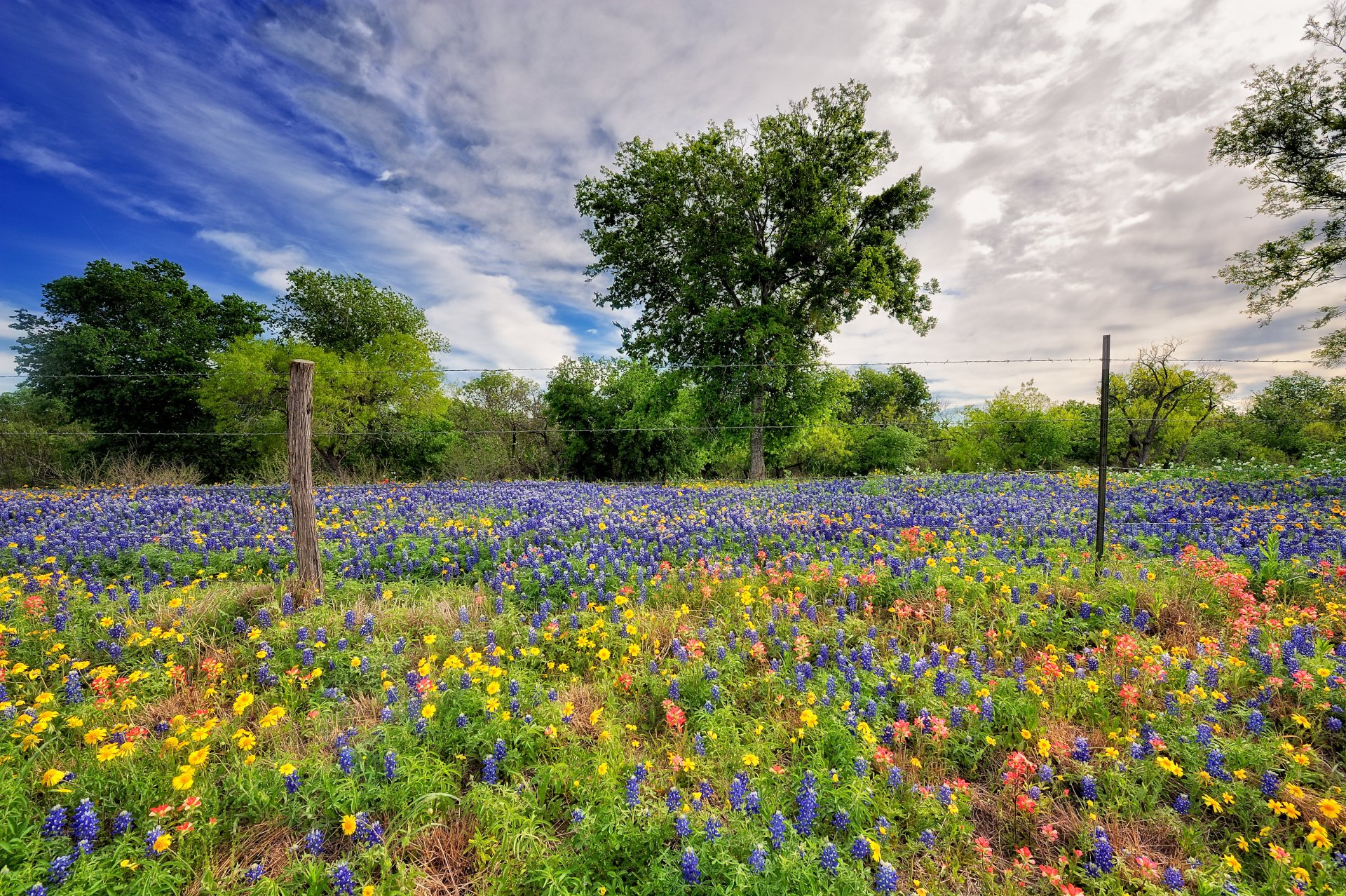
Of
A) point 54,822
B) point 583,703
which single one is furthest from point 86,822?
point 583,703

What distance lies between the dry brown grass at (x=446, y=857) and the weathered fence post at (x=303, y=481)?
12.0ft

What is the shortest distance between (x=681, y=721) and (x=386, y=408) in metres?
27.5

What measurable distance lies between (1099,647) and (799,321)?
17113 mm

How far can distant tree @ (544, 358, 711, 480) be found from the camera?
23375 millimetres

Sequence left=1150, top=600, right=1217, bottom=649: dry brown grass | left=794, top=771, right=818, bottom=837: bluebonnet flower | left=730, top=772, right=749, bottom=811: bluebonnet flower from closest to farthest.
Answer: left=794, top=771, right=818, bottom=837: bluebonnet flower, left=730, top=772, right=749, bottom=811: bluebonnet flower, left=1150, top=600, right=1217, bottom=649: dry brown grass

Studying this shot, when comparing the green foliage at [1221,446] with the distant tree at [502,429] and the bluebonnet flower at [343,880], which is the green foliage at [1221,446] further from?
the bluebonnet flower at [343,880]

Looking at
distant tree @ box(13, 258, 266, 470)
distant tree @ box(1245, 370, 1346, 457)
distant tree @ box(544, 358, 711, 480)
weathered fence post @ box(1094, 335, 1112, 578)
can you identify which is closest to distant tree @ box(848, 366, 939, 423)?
distant tree @ box(1245, 370, 1346, 457)

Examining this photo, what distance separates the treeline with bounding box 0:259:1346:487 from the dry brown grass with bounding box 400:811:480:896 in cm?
1736

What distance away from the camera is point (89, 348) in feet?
79.8

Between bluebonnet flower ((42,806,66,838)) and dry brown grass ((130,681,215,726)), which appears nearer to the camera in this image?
bluebonnet flower ((42,806,66,838))

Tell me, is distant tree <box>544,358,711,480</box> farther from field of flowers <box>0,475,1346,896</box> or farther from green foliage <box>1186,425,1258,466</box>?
green foliage <box>1186,425,1258,466</box>

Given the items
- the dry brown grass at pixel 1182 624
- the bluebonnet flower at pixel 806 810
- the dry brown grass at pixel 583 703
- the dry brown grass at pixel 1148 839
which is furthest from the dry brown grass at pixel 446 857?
the dry brown grass at pixel 1182 624

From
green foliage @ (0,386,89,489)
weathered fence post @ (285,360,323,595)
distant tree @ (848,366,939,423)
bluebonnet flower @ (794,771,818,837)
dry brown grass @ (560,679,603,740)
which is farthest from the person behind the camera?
distant tree @ (848,366,939,423)

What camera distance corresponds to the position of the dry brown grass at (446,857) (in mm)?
2375
